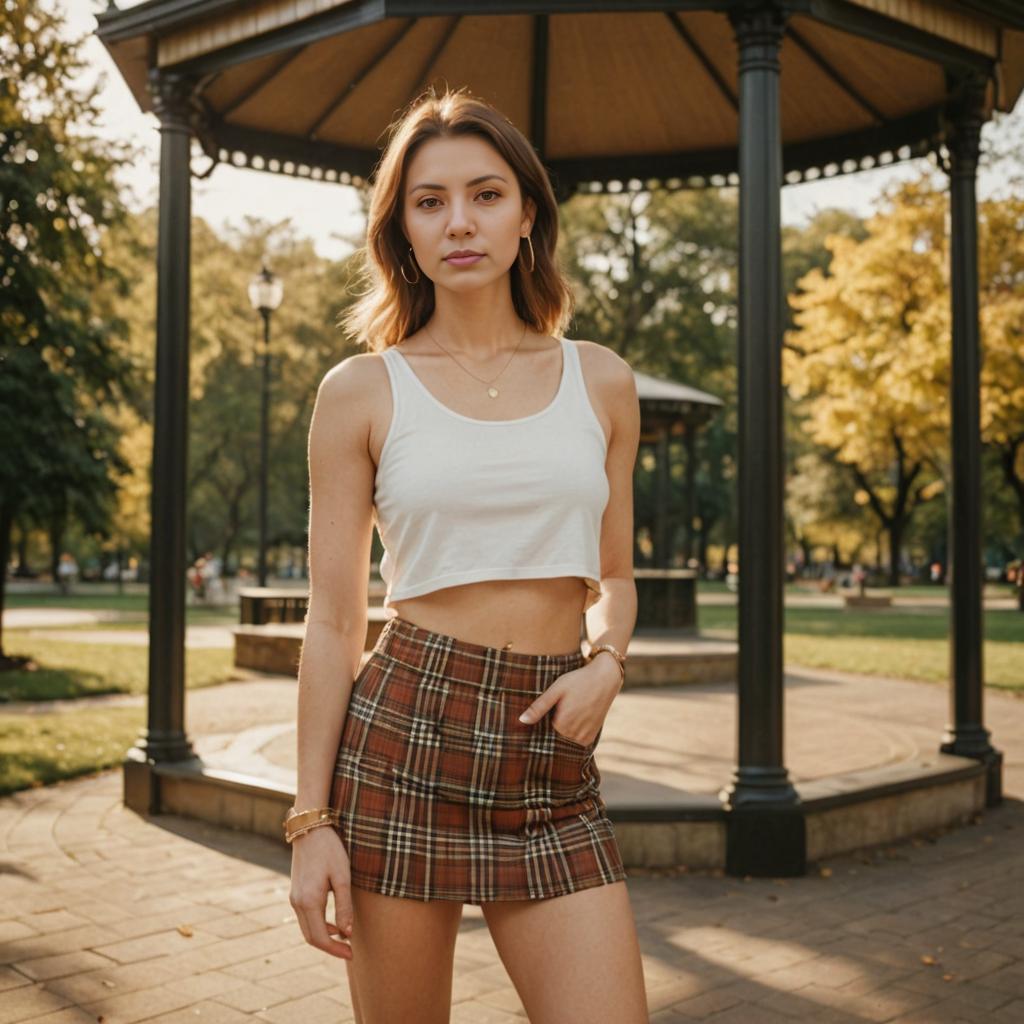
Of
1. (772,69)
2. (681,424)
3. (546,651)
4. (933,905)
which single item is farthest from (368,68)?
(681,424)

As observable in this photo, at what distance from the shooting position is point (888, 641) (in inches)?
782

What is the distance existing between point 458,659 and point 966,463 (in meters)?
6.37

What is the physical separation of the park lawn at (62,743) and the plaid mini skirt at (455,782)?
6668mm

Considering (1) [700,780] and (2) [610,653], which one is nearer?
(2) [610,653]

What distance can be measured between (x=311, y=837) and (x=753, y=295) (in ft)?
14.9

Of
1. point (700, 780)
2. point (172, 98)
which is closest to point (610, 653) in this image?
point (700, 780)

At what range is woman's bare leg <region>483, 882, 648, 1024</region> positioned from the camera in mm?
1994

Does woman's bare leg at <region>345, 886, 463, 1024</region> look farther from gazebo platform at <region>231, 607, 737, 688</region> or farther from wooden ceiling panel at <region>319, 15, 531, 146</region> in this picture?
gazebo platform at <region>231, 607, 737, 688</region>

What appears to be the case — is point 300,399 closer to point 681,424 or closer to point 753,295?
point 681,424

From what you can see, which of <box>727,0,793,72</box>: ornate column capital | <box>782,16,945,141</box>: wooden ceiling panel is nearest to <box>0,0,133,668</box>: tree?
<box>782,16,945,141</box>: wooden ceiling panel

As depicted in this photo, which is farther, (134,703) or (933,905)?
(134,703)

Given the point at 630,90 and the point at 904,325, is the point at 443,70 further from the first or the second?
the point at 904,325

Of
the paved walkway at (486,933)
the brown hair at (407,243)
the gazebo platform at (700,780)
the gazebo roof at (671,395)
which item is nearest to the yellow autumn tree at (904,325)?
the gazebo roof at (671,395)

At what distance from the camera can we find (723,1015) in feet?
13.4
